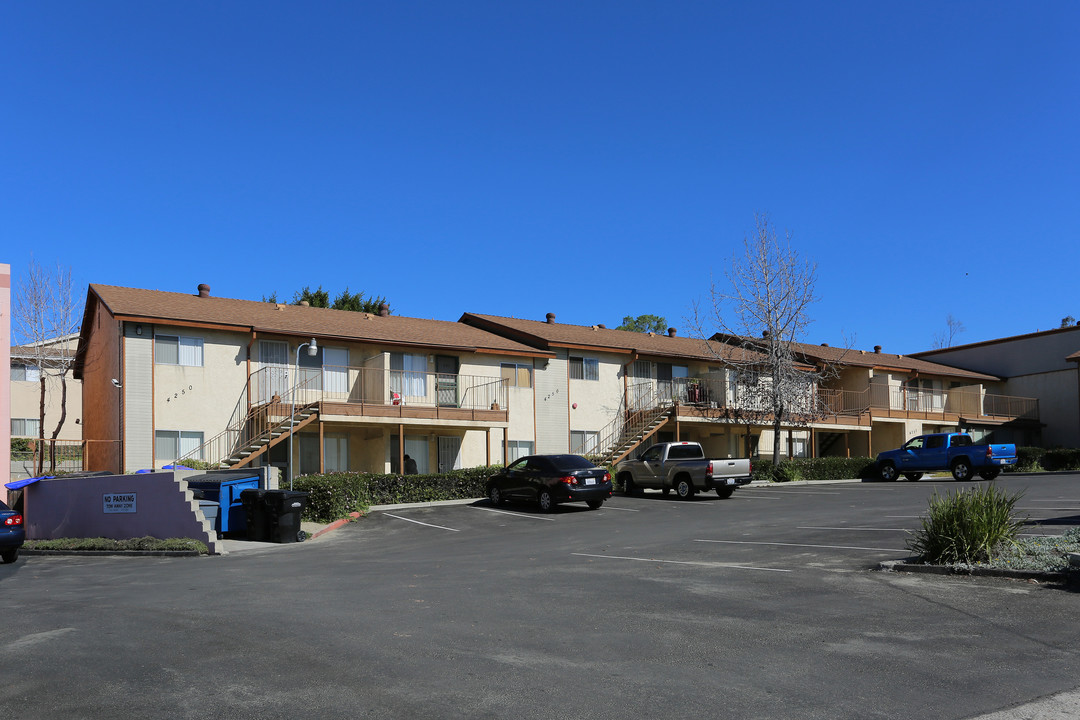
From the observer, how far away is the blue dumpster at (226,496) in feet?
67.0

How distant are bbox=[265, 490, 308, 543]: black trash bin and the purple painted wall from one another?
1418 mm

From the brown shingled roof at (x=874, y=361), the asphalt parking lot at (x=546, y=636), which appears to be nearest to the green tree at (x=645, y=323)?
the brown shingled roof at (x=874, y=361)

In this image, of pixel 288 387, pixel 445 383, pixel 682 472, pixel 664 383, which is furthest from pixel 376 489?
pixel 664 383

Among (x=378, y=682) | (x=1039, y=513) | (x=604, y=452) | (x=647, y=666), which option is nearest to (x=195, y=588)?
(x=378, y=682)

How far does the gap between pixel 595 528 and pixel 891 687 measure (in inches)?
543

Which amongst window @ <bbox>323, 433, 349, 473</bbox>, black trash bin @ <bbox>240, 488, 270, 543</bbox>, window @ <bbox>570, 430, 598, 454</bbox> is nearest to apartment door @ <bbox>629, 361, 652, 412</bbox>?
window @ <bbox>570, 430, 598, 454</bbox>

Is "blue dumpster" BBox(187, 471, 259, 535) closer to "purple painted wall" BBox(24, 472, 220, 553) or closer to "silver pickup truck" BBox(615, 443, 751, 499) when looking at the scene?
"purple painted wall" BBox(24, 472, 220, 553)

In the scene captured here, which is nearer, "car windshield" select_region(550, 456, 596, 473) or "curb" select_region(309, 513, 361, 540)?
"curb" select_region(309, 513, 361, 540)

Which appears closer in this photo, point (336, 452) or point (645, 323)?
point (336, 452)

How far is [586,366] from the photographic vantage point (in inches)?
1398

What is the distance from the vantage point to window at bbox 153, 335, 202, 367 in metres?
26.5

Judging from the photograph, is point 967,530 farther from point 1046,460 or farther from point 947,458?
point 1046,460

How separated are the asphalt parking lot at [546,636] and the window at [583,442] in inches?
758

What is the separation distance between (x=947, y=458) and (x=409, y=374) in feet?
65.4
